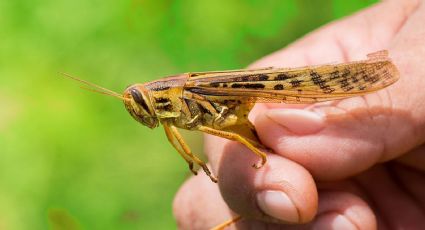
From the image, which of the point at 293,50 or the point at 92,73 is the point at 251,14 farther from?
the point at 92,73

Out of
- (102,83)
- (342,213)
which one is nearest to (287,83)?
(342,213)

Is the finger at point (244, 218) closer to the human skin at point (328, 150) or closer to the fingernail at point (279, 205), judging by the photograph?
the human skin at point (328, 150)

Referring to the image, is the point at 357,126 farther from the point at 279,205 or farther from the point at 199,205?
the point at 199,205

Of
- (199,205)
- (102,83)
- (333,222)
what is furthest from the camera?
(102,83)

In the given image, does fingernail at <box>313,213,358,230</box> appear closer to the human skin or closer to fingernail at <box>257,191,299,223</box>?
the human skin

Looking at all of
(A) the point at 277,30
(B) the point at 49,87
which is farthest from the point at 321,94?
(B) the point at 49,87

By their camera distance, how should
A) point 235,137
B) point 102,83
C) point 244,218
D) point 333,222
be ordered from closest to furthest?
1. point 235,137
2. point 333,222
3. point 244,218
4. point 102,83

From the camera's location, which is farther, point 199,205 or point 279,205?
point 199,205
